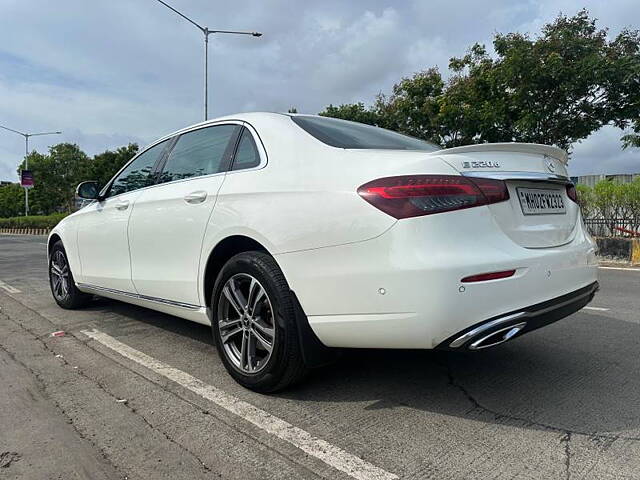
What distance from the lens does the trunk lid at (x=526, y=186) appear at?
96.3 inches

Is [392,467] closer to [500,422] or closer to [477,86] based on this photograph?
[500,422]

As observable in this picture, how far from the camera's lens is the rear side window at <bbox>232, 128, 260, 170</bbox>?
307cm

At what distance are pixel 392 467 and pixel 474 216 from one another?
1.17 metres

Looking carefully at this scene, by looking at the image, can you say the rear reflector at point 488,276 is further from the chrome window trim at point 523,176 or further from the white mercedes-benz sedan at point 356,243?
the chrome window trim at point 523,176

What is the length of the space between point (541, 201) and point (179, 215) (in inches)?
90.3

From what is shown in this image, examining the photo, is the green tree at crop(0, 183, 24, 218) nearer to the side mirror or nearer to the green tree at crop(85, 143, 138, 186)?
the green tree at crop(85, 143, 138, 186)

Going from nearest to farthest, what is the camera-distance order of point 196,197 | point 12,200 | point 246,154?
point 246,154, point 196,197, point 12,200

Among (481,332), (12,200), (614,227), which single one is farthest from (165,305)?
(12,200)

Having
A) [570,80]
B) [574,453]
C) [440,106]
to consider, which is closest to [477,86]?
[440,106]

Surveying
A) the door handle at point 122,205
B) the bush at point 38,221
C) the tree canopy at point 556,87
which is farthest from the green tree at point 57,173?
the door handle at point 122,205

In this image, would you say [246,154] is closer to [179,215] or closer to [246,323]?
[179,215]

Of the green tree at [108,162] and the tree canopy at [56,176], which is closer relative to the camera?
the green tree at [108,162]

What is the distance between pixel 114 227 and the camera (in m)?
4.31

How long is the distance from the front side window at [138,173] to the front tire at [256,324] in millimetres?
1526
